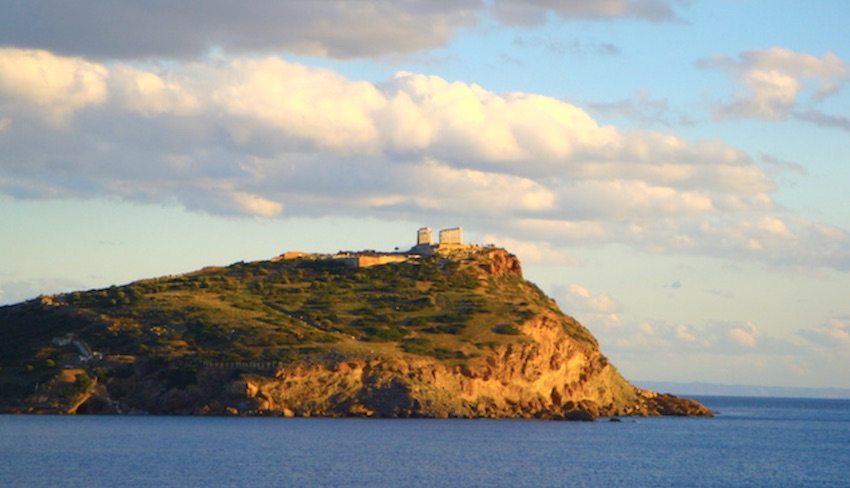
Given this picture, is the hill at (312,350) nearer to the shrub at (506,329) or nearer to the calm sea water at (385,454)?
the shrub at (506,329)

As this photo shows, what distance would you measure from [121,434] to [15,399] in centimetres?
2690

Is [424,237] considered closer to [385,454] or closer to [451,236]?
[451,236]

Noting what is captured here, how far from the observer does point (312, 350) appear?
370 feet

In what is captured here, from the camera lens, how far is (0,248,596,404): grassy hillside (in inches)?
4449

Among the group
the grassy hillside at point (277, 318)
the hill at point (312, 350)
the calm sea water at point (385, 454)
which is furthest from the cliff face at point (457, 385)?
the calm sea water at point (385, 454)

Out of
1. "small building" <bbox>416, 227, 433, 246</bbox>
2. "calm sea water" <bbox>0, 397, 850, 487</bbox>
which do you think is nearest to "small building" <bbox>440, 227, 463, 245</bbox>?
"small building" <bbox>416, 227, 433, 246</bbox>

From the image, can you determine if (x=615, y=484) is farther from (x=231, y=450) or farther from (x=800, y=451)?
(x=800, y=451)

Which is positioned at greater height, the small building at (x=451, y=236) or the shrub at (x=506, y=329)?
the small building at (x=451, y=236)

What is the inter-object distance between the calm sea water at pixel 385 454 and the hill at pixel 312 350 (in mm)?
4778

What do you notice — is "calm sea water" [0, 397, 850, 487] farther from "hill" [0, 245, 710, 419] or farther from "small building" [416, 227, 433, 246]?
"small building" [416, 227, 433, 246]

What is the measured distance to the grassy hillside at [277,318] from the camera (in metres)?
113

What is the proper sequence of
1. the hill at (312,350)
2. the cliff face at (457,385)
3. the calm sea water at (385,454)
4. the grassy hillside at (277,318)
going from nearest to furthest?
the calm sea water at (385,454) → the hill at (312,350) → the cliff face at (457,385) → the grassy hillside at (277,318)

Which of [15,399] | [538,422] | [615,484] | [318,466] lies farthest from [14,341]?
[615,484]

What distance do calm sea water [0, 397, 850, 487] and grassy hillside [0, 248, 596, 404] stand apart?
387 inches
